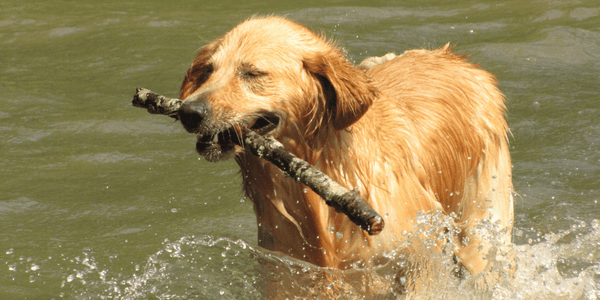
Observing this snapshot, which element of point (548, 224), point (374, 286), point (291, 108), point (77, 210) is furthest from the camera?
point (77, 210)

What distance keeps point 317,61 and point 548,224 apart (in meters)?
3.37

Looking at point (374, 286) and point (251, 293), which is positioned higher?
point (374, 286)

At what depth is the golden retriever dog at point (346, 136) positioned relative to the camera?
418 cm

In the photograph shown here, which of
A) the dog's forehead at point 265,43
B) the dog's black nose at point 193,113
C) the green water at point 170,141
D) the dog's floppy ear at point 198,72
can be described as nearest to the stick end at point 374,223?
the dog's black nose at point 193,113

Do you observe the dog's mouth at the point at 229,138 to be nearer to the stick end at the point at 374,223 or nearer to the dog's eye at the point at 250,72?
the dog's eye at the point at 250,72

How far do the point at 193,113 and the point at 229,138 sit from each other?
342 millimetres

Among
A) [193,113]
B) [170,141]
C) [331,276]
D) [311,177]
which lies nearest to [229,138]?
[193,113]

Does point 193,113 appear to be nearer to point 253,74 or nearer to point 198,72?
point 253,74

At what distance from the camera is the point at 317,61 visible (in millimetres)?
4309

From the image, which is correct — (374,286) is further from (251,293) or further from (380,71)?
(380,71)

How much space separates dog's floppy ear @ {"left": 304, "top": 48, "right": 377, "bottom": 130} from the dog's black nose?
713mm

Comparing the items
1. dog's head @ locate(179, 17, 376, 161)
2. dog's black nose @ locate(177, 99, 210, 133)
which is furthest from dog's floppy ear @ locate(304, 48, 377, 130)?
dog's black nose @ locate(177, 99, 210, 133)

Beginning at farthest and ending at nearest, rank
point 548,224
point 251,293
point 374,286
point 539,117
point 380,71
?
point 539,117 < point 548,224 < point 380,71 < point 251,293 < point 374,286

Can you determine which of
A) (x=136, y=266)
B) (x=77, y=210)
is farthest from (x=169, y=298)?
(x=77, y=210)
